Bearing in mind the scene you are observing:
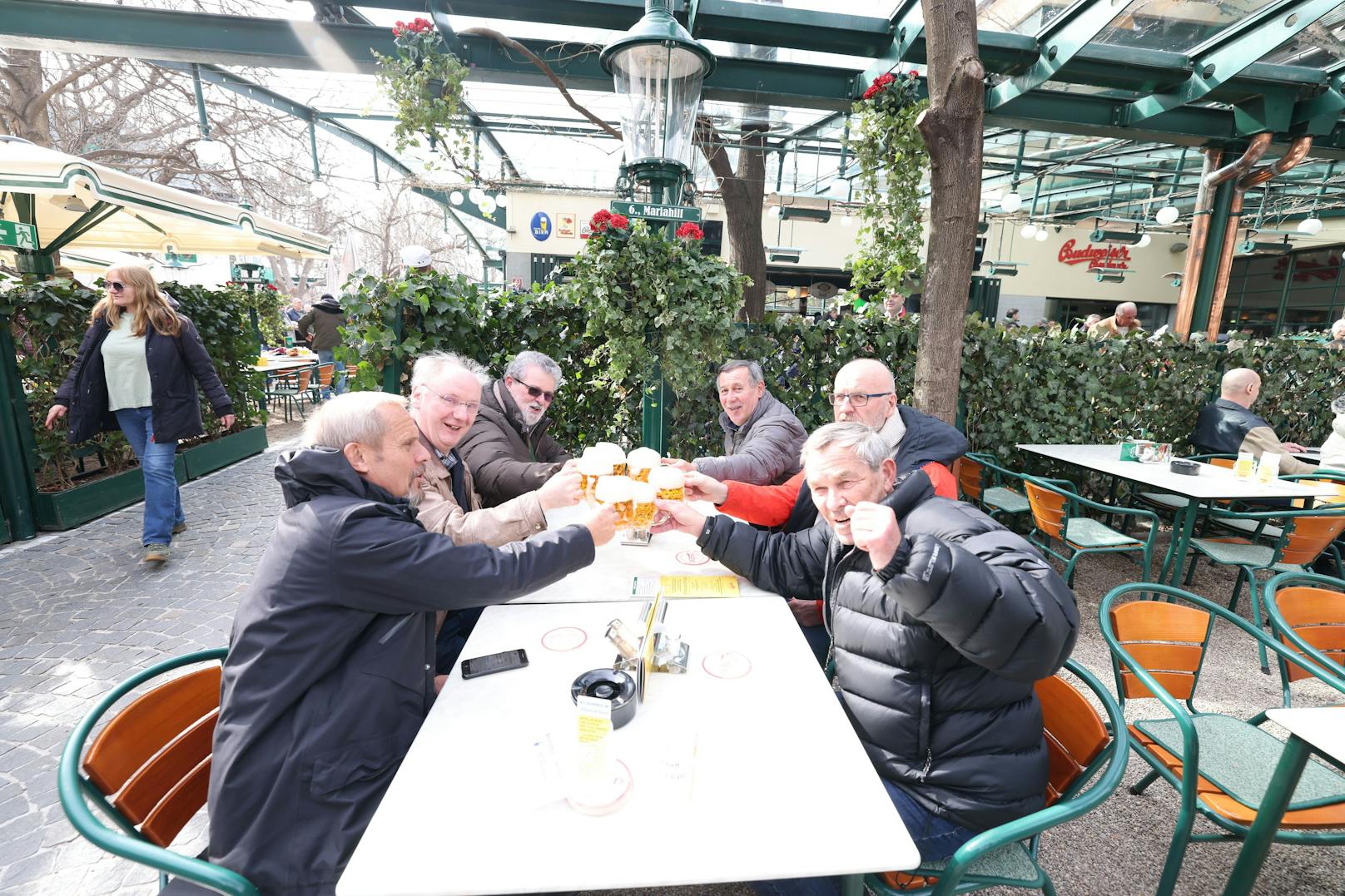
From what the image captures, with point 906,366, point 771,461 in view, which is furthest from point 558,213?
point 771,461

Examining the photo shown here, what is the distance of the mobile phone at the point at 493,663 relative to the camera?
149 centimetres

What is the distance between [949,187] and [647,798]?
13.0 feet

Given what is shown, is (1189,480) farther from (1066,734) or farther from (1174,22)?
(1174,22)

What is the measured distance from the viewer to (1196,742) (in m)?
1.46

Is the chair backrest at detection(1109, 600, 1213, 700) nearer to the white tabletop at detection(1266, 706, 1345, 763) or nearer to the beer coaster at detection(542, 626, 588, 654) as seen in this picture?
the white tabletop at detection(1266, 706, 1345, 763)

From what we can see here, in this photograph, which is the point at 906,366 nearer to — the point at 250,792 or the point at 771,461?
the point at 771,461

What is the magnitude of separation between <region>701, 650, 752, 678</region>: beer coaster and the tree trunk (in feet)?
10.3

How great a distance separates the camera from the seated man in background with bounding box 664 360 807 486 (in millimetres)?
2869

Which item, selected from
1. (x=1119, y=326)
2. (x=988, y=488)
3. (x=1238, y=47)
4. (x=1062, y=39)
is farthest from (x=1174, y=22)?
(x=988, y=488)

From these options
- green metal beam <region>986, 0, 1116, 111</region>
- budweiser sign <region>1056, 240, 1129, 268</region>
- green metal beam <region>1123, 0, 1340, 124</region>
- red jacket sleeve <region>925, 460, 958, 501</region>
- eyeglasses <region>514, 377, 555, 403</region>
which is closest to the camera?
red jacket sleeve <region>925, 460, 958, 501</region>

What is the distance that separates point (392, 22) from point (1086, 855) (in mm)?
6548

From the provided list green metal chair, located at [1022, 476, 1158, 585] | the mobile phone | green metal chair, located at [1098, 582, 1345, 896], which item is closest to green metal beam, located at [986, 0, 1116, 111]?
green metal chair, located at [1022, 476, 1158, 585]

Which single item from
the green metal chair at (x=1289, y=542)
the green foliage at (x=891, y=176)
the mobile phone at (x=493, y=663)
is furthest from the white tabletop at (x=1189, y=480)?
the mobile phone at (x=493, y=663)

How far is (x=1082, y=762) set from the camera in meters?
1.46
